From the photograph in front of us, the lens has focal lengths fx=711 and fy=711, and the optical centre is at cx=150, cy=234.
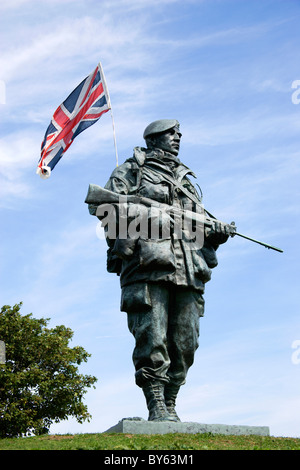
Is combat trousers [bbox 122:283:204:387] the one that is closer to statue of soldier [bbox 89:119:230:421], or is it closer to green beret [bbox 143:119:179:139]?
statue of soldier [bbox 89:119:230:421]

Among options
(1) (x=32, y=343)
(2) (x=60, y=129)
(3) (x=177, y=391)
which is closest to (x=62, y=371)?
(1) (x=32, y=343)

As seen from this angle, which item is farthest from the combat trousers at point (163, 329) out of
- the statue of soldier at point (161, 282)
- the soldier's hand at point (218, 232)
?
the soldier's hand at point (218, 232)

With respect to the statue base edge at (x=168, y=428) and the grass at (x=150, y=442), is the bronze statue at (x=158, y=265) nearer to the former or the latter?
the statue base edge at (x=168, y=428)

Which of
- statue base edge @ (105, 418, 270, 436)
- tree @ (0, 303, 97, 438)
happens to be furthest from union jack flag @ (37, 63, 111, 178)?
tree @ (0, 303, 97, 438)

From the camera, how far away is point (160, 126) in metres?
11.0

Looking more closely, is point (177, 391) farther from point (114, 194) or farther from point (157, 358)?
point (114, 194)

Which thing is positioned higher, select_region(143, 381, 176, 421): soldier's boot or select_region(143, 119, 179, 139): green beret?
select_region(143, 119, 179, 139): green beret

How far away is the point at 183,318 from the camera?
10.2 metres

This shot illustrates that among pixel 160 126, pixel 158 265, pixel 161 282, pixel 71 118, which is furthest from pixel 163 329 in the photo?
pixel 71 118

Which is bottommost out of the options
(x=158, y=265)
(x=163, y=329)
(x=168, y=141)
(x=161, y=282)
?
(x=163, y=329)

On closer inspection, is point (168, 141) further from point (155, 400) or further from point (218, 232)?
point (155, 400)

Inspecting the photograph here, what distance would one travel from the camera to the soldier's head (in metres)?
11.0

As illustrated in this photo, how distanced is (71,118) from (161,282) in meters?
4.23

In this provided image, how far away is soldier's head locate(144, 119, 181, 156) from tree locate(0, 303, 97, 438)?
12780 millimetres
